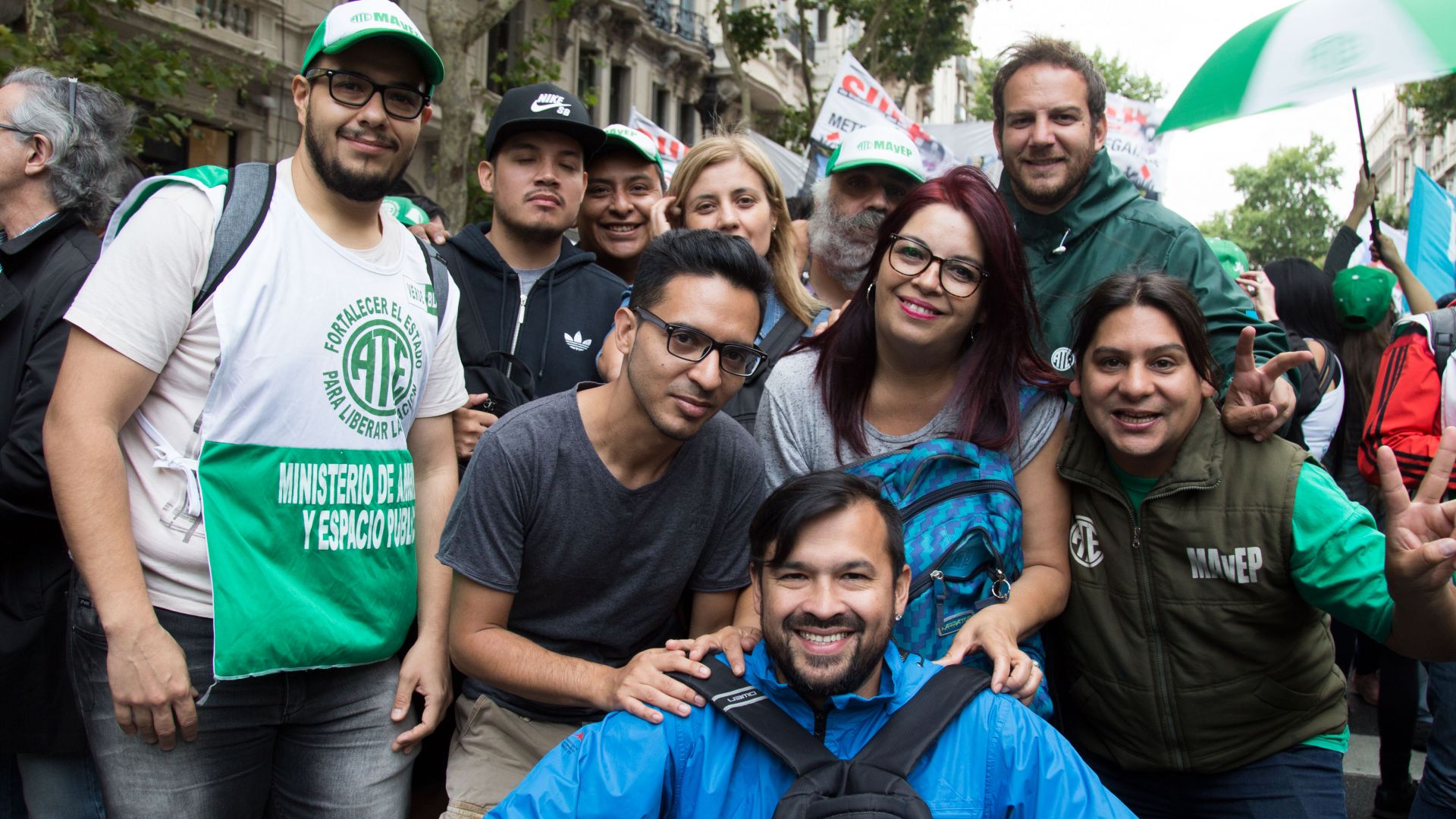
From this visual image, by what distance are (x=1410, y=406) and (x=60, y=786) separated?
480 cm

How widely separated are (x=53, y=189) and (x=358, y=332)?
4.17ft

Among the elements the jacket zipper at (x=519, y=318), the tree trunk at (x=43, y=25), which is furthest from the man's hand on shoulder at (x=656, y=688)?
the tree trunk at (x=43, y=25)

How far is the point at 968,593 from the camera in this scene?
8.11ft

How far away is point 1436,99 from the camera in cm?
2198

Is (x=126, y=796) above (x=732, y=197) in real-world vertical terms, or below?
below

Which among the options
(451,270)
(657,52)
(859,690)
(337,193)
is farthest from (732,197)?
(657,52)

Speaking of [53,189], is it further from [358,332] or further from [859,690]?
[859,690]

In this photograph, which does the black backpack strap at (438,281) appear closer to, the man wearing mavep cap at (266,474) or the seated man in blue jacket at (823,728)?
the man wearing mavep cap at (266,474)

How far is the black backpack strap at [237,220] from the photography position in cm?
232

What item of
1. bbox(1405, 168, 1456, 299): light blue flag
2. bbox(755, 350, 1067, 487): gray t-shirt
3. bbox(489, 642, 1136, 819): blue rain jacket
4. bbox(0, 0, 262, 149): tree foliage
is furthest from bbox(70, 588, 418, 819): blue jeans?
bbox(1405, 168, 1456, 299): light blue flag

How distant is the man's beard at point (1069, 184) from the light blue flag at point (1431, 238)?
5422 mm

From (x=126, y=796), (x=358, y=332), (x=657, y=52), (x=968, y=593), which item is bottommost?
(x=126, y=796)

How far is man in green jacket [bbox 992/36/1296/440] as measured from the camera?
3.23 metres

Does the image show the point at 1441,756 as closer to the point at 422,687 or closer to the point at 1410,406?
the point at 1410,406
